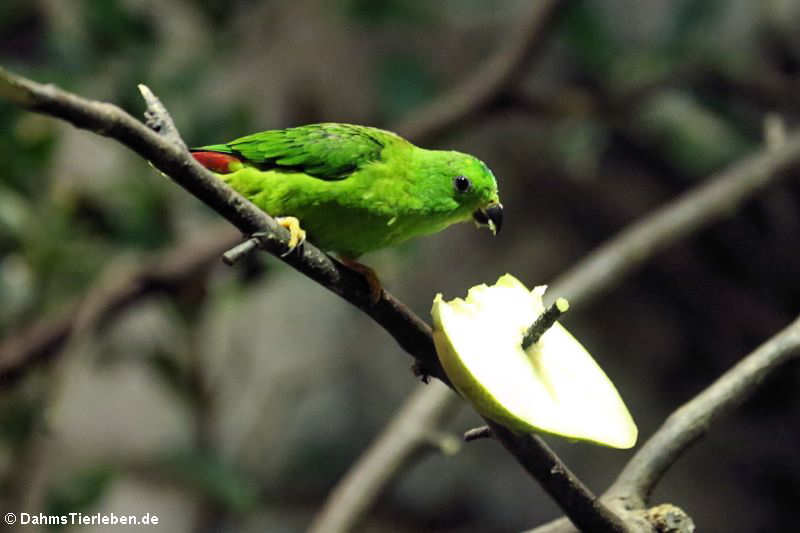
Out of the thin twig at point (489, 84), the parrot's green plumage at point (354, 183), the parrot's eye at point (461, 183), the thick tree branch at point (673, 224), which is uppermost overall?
the thin twig at point (489, 84)

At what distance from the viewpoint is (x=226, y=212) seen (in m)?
0.91

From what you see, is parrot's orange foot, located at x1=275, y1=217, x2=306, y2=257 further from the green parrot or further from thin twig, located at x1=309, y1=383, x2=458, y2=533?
thin twig, located at x1=309, y1=383, x2=458, y2=533

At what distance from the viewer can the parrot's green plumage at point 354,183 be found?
4.12 ft

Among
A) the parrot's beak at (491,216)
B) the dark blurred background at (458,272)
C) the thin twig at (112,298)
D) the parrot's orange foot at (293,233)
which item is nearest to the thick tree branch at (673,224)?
the dark blurred background at (458,272)

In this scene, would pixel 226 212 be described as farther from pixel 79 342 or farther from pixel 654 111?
pixel 654 111

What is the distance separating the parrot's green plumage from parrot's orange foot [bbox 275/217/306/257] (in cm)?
5

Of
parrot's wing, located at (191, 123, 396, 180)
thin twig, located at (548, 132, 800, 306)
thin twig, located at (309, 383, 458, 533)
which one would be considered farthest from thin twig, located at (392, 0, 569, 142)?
parrot's wing, located at (191, 123, 396, 180)

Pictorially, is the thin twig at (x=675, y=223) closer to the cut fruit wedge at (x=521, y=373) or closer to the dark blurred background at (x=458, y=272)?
the dark blurred background at (x=458, y=272)

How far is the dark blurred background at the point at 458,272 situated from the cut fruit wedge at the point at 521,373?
2103 millimetres

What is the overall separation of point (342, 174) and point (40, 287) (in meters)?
2.02

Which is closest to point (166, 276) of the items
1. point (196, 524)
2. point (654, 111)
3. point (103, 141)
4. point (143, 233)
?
point (143, 233)

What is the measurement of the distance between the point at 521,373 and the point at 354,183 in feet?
1.61

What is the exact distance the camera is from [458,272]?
385 cm

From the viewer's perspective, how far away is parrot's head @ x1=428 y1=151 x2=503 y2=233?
133cm
